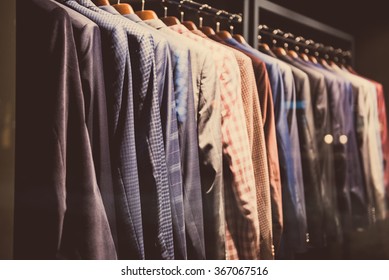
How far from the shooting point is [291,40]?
1197mm

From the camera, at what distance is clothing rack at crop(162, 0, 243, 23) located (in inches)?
39.1

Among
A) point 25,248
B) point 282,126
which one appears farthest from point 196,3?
point 25,248

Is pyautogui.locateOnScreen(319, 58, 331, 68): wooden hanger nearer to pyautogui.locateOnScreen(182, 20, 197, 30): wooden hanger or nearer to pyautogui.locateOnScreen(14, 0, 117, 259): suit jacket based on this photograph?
pyautogui.locateOnScreen(182, 20, 197, 30): wooden hanger

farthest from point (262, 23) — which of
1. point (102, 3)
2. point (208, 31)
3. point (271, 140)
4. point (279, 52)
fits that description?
point (102, 3)

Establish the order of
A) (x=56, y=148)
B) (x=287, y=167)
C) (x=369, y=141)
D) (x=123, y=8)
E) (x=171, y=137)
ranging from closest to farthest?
(x=56, y=148), (x=171, y=137), (x=123, y=8), (x=287, y=167), (x=369, y=141)

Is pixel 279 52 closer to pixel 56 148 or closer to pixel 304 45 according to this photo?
pixel 304 45

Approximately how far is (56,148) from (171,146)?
18cm

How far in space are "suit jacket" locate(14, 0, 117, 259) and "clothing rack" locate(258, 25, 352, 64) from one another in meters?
0.55

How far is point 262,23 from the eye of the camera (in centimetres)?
114

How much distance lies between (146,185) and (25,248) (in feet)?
0.57

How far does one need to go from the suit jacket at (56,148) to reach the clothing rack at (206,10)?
35 centimetres

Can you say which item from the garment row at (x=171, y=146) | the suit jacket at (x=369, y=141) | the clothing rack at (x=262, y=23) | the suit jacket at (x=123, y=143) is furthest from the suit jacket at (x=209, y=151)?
the suit jacket at (x=369, y=141)

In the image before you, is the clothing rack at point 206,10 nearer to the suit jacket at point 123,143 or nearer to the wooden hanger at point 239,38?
the wooden hanger at point 239,38

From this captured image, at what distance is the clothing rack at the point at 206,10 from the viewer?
39.1 inches
